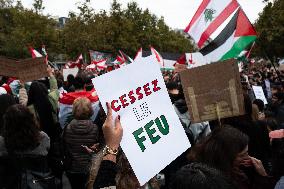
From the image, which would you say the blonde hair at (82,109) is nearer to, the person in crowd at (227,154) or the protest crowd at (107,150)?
the protest crowd at (107,150)

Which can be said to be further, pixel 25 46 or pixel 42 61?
pixel 25 46

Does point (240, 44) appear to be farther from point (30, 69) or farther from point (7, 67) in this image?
point (7, 67)

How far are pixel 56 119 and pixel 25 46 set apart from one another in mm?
33265

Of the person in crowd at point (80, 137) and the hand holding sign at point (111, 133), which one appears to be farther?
the person in crowd at point (80, 137)

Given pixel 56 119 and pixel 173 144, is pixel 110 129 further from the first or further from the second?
pixel 56 119

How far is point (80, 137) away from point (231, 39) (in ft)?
10.0

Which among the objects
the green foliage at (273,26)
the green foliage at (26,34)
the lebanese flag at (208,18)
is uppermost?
the lebanese flag at (208,18)

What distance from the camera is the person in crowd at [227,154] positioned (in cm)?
283

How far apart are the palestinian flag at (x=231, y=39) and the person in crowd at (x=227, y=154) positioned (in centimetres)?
380

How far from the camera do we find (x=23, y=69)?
6.20m

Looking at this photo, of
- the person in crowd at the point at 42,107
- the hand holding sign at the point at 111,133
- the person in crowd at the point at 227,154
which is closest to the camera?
the hand holding sign at the point at 111,133

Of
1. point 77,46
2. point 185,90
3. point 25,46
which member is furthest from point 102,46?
point 185,90

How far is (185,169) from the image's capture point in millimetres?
1982

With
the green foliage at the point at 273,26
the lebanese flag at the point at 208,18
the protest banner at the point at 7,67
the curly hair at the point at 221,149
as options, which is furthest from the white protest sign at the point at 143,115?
the green foliage at the point at 273,26
